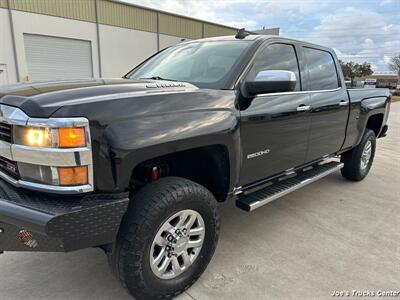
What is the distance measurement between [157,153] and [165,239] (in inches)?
24.4

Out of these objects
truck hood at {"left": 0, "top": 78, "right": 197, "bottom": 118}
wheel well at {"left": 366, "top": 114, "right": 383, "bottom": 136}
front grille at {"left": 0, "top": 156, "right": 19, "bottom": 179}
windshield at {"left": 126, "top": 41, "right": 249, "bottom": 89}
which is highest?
windshield at {"left": 126, "top": 41, "right": 249, "bottom": 89}

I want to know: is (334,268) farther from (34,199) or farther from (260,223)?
(34,199)

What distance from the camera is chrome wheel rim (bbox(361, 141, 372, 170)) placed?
527cm

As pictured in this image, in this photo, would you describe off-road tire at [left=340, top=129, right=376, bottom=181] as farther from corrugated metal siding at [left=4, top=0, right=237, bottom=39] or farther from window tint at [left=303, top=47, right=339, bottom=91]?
corrugated metal siding at [left=4, top=0, right=237, bottom=39]

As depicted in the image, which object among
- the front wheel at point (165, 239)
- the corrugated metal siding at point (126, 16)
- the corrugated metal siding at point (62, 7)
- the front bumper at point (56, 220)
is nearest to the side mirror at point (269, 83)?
the front wheel at point (165, 239)

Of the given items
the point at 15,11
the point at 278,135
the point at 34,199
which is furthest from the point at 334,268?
the point at 15,11

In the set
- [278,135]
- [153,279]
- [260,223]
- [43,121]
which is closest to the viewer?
[43,121]

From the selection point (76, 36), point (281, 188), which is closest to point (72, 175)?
point (281, 188)

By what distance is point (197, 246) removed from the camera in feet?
8.27

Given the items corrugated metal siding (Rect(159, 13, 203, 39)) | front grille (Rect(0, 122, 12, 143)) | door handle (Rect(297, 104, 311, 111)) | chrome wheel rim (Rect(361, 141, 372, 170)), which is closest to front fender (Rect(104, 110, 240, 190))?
front grille (Rect(0, 122, 12, 143))

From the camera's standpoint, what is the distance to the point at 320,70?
4.10 meters

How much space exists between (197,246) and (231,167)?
0.65 meters

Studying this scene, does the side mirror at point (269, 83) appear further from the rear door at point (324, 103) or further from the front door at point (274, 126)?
the rear door at point (324, 103)

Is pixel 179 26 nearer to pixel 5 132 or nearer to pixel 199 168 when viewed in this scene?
pixel 199 168
